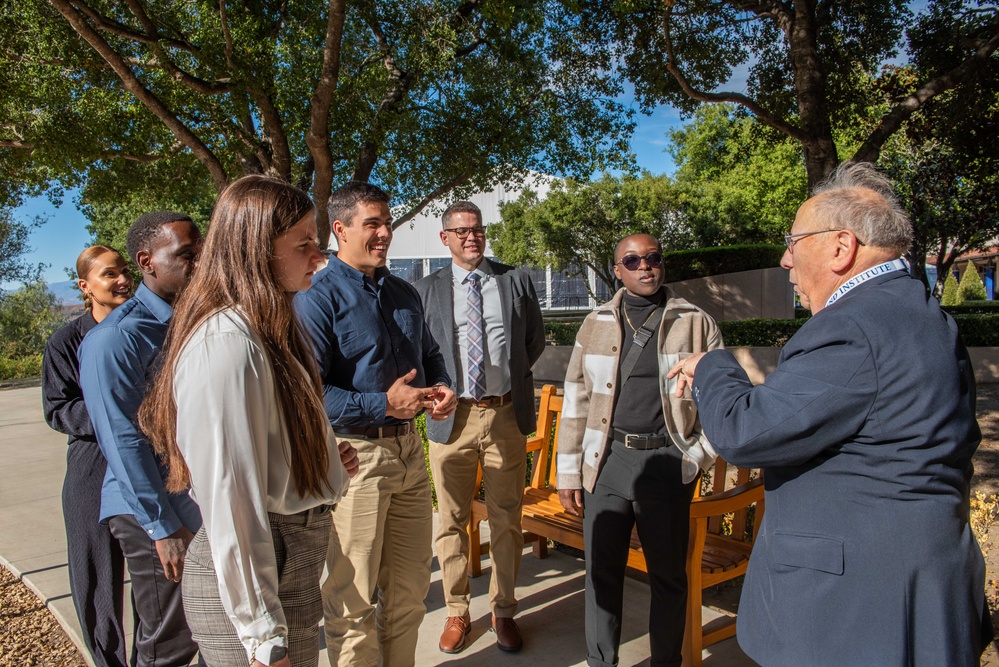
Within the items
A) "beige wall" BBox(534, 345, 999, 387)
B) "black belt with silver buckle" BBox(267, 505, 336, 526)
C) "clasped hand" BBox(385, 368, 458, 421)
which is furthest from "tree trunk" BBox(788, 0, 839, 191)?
"black belt with silver buckle" BBox(267, 505, 336, 526)

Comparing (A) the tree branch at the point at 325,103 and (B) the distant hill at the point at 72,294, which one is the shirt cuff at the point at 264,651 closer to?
(A) the tree branch at the point at 325,103

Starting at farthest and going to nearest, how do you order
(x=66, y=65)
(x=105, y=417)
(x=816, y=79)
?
(x=66, y=65) < (x=816, y=79) < (x=105, y=417)

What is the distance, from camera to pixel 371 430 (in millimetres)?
2986

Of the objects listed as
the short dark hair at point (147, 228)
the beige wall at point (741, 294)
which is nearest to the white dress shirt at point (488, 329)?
the short dark hair at point (147, 228)

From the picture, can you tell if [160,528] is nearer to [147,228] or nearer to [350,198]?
[147,228]

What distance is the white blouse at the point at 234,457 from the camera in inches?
62.7

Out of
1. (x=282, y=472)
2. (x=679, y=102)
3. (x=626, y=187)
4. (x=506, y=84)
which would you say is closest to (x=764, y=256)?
(x=679, y=102)

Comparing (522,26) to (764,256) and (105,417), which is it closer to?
(764,256)

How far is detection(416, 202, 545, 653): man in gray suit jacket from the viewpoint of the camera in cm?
382

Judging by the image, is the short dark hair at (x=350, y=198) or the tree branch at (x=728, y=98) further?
the tree branch at (x=728, y=98)

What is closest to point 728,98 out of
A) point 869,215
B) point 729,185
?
point 869,215

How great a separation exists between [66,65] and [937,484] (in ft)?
35.8

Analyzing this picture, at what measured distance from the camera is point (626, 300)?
3434 millimetres

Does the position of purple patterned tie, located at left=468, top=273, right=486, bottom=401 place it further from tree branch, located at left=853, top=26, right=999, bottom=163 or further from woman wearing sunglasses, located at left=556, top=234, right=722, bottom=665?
tree branch, located at left=853, top=26, right=999, bottom=163
